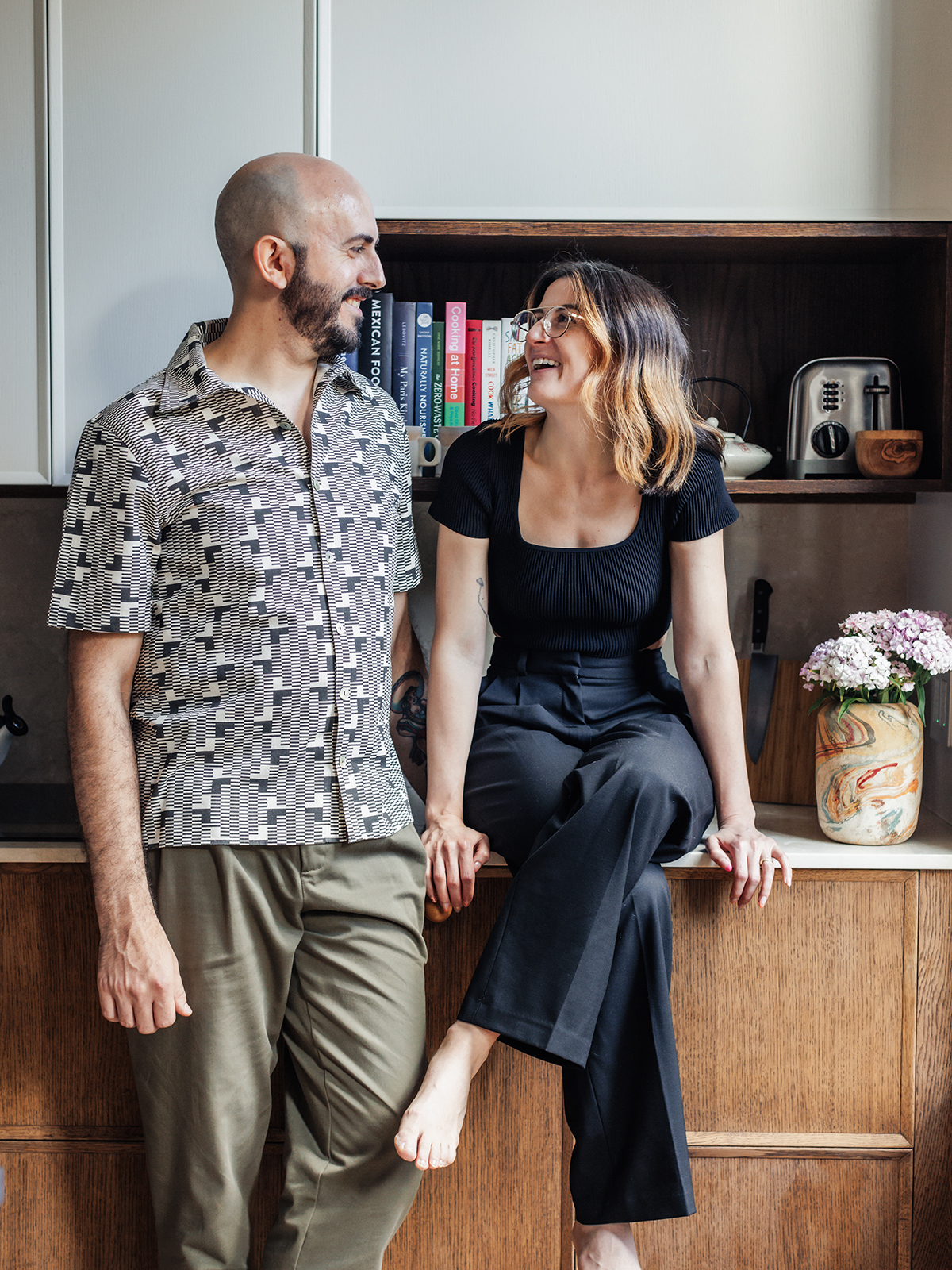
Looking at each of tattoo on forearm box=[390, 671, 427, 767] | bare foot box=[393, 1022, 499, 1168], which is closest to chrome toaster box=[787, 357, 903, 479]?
tattoo on forearm box=[390, 671, 427, 767]

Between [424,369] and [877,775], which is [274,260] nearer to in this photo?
[424,369]

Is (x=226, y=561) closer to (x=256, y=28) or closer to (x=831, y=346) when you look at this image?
(x=256, y=28)

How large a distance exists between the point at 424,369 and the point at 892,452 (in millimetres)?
814

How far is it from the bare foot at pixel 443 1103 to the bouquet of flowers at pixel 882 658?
740mm

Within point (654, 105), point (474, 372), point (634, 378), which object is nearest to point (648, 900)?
point (634, 378)

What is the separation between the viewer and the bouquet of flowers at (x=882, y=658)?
1.47 meters

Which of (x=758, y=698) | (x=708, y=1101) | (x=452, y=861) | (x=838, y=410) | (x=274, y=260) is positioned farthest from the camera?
(x=758, y=698)

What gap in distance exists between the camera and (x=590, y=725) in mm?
1438

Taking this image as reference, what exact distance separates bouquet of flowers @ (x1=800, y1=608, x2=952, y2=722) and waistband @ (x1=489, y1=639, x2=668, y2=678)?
26 cm

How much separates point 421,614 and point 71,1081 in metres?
0.97

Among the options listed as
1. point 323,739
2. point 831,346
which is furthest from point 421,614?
point 831,346

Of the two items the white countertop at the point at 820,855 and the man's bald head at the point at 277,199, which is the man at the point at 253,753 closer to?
the man's bald head at the point at 277,199

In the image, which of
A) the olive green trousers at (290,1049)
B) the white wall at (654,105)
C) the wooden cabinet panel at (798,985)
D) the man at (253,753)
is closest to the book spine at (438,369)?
the white wall at (654,105)

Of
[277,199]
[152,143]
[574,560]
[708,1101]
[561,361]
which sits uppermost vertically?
[152,143]
